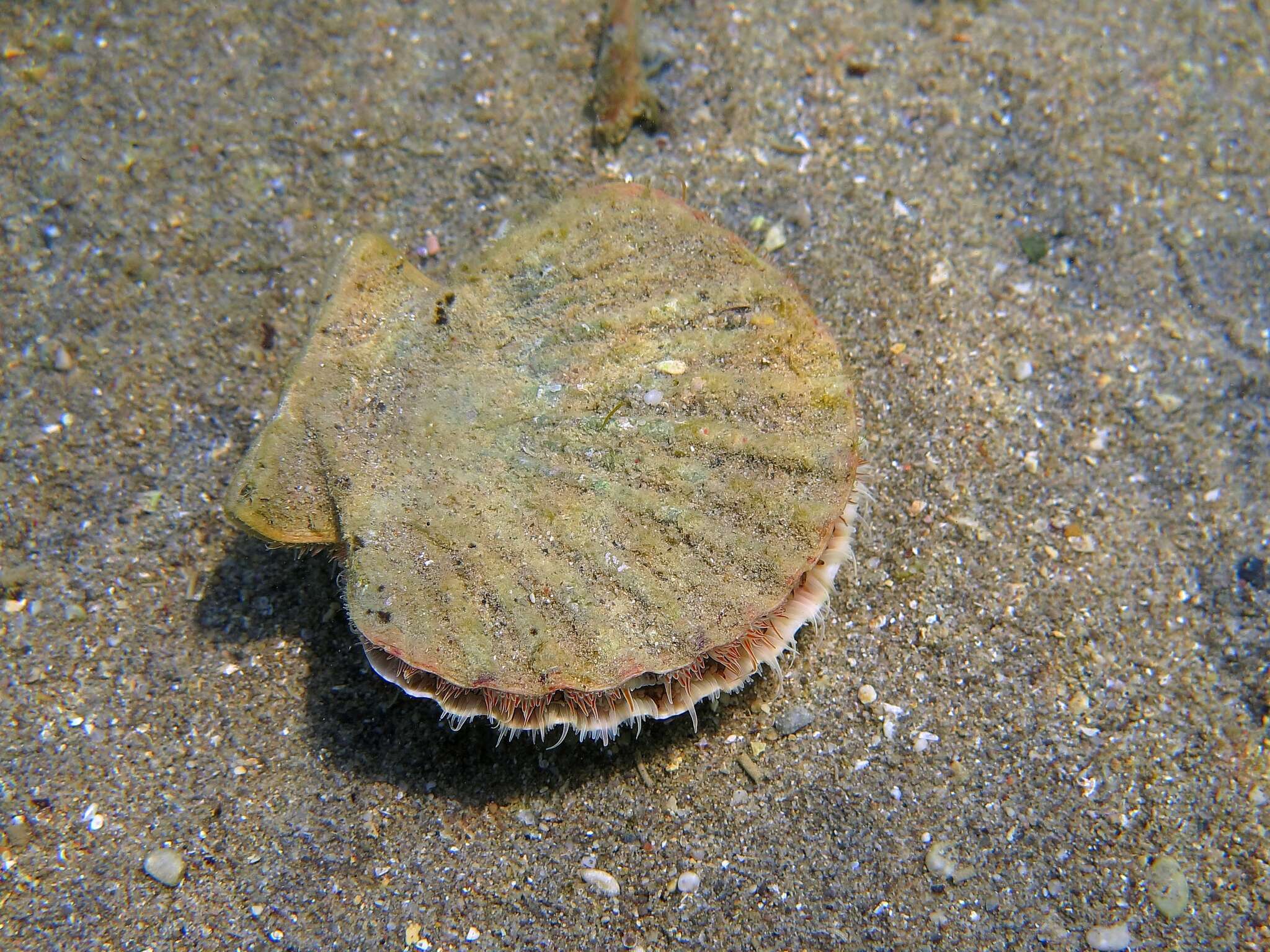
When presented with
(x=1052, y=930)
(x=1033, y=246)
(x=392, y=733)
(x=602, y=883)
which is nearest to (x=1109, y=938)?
(x=1052, y=930)

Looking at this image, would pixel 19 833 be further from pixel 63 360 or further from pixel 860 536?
pixel 860 536

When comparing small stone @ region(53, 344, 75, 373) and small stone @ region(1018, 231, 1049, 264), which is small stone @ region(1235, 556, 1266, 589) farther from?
small stone @ region(53, 344, 75, 373)

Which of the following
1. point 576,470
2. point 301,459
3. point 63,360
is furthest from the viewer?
point 63,360

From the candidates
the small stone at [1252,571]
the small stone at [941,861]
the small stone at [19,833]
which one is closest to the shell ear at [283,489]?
the small stone at [19,833]

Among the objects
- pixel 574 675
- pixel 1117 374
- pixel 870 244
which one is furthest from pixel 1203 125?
pixel 574 675

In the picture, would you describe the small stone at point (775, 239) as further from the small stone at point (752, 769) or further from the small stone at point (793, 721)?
the small stone at point (752, 769)
